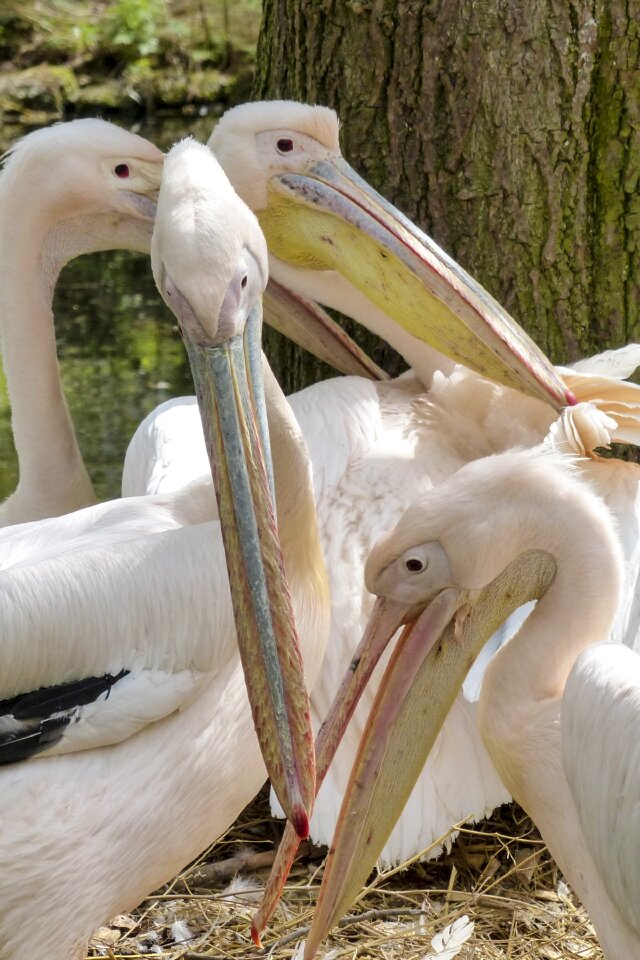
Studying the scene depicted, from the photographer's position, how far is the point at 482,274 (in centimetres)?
334

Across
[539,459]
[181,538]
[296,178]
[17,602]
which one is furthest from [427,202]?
[17,602]

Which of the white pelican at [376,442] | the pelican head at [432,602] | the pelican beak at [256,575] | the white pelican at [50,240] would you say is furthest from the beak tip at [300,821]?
the white pelican at [50,240]

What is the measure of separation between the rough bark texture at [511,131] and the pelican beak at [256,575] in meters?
1.50

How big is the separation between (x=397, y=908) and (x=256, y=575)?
52.0 inches

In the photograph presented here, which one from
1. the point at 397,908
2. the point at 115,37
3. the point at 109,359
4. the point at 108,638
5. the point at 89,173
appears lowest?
the point at 397,908

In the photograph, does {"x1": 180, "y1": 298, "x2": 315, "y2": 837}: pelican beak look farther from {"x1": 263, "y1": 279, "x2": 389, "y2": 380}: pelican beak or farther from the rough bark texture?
the rough bark texture

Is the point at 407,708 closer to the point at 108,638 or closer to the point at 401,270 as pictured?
the point at 108,638

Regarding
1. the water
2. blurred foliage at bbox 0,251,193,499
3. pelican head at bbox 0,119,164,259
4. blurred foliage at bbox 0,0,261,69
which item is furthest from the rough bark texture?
blurred foliage at bbox 0,0,261,69

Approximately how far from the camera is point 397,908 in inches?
115

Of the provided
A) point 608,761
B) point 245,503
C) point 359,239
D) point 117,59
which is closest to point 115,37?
point 117,59

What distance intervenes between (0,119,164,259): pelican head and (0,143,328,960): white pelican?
87cm

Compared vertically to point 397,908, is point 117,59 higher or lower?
higher

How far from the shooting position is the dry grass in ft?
9.23

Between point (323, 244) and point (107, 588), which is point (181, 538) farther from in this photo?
point (323, 244)
